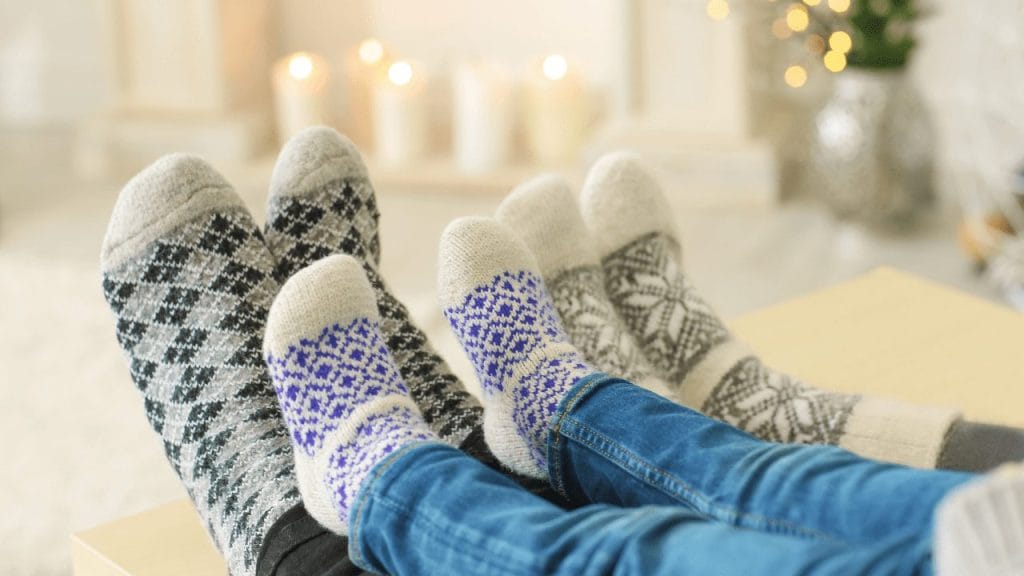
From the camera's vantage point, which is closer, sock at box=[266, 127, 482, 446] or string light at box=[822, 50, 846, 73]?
sock at box=[266, 127, 482, 446]

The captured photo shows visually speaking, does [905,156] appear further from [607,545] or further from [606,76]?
[607,545]

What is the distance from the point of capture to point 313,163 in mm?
1063

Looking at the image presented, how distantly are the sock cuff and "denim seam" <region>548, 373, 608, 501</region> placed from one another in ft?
0.68

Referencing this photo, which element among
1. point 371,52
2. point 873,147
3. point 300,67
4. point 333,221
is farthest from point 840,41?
point 333,221

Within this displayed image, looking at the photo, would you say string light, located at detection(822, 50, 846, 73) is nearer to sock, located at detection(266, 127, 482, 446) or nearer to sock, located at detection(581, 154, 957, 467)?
sock, located at detection(581, 154, 957, 467)

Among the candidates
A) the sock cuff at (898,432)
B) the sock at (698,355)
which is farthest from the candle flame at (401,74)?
the sock cuff at (898,432)

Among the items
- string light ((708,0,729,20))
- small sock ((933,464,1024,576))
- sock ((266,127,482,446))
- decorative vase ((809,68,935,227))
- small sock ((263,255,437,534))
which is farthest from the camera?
string light ((708,0,729,20))

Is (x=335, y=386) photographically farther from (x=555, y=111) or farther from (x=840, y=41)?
(x=555, y=111)

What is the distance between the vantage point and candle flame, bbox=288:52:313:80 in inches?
94.0

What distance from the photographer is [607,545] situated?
63cm

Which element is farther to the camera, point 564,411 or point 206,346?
point 206,346

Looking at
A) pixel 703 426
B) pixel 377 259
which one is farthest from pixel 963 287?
pixel 703 426

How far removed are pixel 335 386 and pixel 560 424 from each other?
6.1 inches

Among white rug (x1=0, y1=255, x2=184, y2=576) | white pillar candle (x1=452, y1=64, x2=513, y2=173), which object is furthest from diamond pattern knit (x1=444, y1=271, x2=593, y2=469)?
white pillar candle (x1=452, y1=64, x2=513, y2=173)
